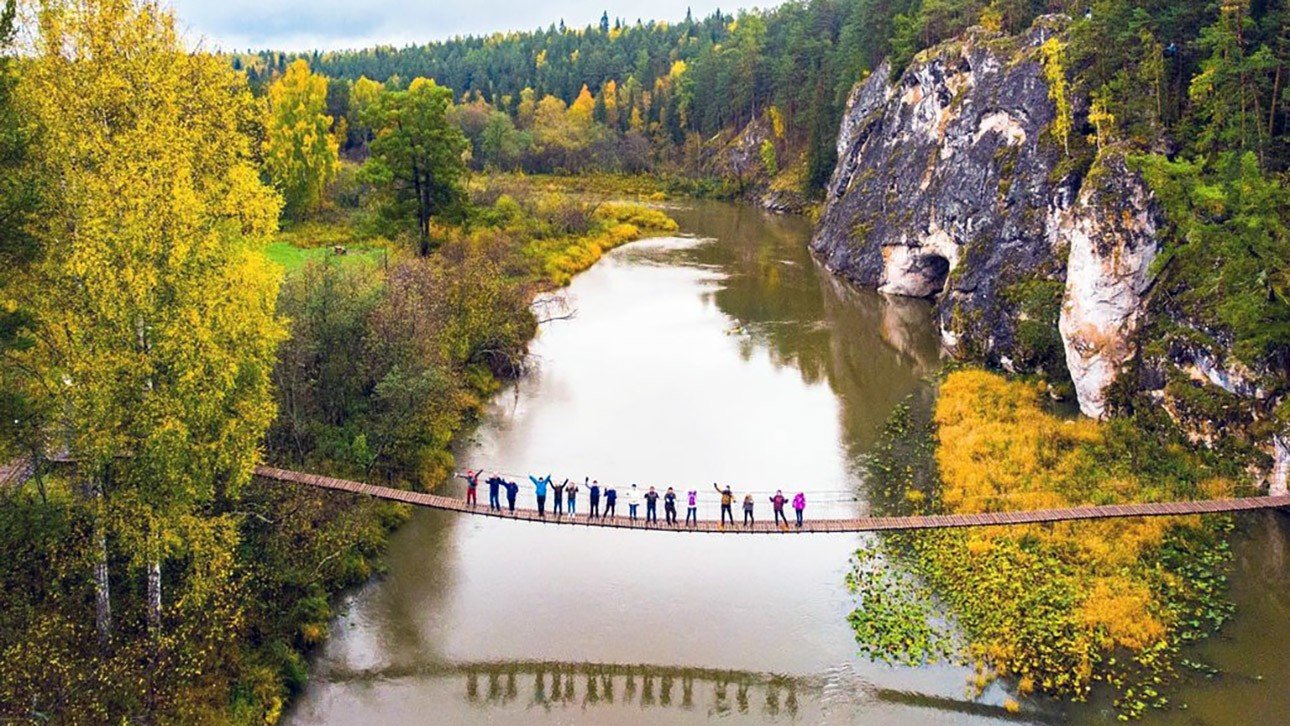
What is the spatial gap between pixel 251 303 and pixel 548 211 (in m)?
47.2

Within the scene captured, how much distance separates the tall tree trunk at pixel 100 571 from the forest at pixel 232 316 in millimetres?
61

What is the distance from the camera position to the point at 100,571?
15422 mm

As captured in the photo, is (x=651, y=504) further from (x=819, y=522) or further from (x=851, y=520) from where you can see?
(x=851, y=520)

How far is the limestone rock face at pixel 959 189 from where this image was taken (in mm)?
36125

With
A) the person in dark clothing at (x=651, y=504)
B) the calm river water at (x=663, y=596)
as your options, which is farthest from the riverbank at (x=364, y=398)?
the person in dark clothing at (x=651, y=504)

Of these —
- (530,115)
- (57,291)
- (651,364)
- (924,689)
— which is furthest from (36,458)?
(530,115)

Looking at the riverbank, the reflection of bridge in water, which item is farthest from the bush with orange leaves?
the riverbank

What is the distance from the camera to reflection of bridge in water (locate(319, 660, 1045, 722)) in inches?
684

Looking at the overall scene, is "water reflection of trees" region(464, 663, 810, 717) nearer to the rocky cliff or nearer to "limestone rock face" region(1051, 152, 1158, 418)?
the rocky cliff

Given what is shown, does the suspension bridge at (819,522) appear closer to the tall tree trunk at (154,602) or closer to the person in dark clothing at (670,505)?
the person in dark clothing at (670,505)

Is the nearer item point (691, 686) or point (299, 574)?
point (691, 686)

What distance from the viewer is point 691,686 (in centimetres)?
1800

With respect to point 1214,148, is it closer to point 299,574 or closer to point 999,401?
point 999,401

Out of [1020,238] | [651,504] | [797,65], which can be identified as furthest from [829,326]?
[797,65]
